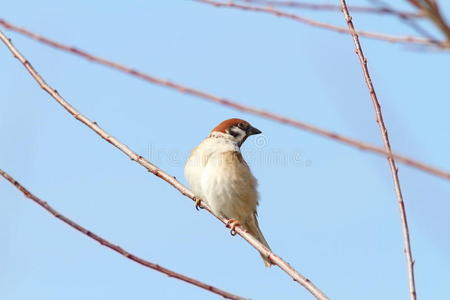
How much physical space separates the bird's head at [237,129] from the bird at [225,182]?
17cm

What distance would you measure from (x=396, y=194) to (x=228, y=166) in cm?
273

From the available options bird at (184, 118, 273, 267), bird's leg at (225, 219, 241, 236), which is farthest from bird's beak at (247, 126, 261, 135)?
bird's leg at (225, 219, 241, 236)

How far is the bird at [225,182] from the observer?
448 centimetres

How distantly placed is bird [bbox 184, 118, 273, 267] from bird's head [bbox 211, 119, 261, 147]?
0.57 feet

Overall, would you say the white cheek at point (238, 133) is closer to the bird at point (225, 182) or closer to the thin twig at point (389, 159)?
the bird at point (225, 182)

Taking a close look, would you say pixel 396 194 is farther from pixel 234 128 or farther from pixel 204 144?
pixel 234 128

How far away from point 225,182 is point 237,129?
791 millimetres

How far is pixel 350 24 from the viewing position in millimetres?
1880

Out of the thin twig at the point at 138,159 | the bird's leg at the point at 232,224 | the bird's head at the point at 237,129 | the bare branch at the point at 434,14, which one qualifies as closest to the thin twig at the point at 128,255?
the thin twig at the point at 138,159

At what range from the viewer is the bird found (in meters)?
4.48

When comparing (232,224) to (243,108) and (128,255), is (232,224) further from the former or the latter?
(243,108)

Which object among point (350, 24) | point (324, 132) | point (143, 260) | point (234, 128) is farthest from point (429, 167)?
point (234, 128)

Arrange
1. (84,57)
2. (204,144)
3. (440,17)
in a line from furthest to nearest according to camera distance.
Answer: (204,144) → (84,57) → (440,17)

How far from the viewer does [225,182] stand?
4.52 meters
